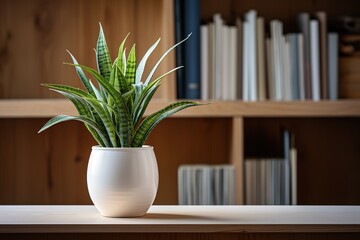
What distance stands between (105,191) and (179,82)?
1.08 metres

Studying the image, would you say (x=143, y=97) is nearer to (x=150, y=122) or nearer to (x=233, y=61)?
(x=150, y=122)

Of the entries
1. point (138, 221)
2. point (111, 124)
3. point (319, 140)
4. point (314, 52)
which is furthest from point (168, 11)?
point (138, 221)

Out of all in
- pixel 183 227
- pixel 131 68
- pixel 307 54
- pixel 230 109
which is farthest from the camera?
pixel 307 54

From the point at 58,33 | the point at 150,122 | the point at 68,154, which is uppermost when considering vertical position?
the point at 58,33

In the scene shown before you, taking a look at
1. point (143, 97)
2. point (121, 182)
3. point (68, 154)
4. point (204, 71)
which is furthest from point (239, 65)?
point (121, 182)

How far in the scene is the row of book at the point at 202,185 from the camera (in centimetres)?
251

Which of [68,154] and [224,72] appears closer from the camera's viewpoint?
[224,72]

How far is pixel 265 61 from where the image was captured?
8.24ft

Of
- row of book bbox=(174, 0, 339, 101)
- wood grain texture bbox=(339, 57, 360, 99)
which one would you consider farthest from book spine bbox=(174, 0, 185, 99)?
wood grain texture bbox=(339, 57, 360, 99)

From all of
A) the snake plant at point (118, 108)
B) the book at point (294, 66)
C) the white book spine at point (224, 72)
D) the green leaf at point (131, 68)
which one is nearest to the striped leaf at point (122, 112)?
the snake plant at point (118, 108)

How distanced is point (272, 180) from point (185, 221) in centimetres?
122

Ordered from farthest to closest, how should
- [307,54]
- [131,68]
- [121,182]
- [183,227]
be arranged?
1. [307,54]
2. [131,68]
3. [121,182]
4. [183,227]

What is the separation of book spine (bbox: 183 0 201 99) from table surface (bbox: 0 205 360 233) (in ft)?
3.24
